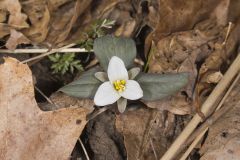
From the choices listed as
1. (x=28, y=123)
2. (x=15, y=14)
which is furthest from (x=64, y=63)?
(x=28, y=123)

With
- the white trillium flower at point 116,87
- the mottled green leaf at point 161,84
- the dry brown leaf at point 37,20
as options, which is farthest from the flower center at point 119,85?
the dry brown leaf at point 37,20

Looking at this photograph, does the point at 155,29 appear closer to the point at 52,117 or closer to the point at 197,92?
the point at 197,92

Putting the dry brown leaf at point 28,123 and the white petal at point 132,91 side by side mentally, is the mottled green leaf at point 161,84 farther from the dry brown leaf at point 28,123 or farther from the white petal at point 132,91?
the dry brown leaf at point 28,123

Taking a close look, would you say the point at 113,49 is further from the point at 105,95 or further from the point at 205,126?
the point at 205,126

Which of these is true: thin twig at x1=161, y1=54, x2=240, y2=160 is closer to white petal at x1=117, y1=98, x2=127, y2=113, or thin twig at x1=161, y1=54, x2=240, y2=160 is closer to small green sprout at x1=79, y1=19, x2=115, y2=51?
white petal at x1=117, y1=98, x2=127, y2=113

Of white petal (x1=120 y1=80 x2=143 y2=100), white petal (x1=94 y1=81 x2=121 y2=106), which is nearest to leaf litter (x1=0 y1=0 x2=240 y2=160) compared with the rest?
white petal (x1=94 y1=81 x2=121 y2=106)
